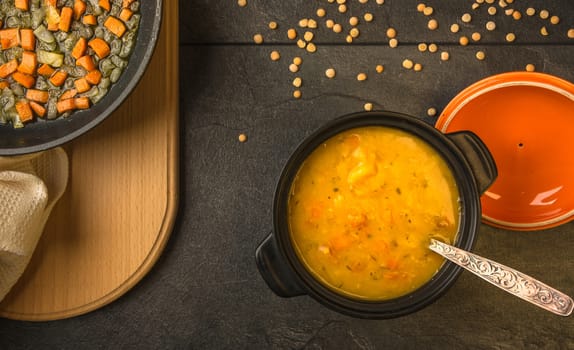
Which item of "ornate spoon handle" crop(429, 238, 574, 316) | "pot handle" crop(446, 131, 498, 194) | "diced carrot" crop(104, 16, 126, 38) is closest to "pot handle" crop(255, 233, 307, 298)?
"ornate spoon handle" crop(429, 238, 574, 316)

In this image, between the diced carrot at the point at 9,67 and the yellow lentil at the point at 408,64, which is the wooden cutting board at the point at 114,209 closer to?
the diced carrot at the point at 9,67

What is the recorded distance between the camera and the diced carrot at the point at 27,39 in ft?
4.14

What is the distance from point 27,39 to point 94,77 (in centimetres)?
15

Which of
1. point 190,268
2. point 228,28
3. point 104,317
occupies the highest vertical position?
point 228,28

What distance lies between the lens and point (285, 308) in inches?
54.5

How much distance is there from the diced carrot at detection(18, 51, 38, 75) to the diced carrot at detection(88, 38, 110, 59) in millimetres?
112

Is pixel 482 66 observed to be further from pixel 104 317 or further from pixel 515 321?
pixel 104 317

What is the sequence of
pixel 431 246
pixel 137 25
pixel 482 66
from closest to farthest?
pixel 431 246 < pixel 137 25 < pixel 482 66

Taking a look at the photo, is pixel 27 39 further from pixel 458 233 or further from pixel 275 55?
pixel 458 233

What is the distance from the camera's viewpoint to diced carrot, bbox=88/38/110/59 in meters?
1.26

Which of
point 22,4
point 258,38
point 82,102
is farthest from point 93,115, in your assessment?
point 258,38

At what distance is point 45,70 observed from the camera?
4.17 ft

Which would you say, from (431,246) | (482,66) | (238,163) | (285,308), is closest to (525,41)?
(482,66)

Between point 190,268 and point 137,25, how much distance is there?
514 millimetres
